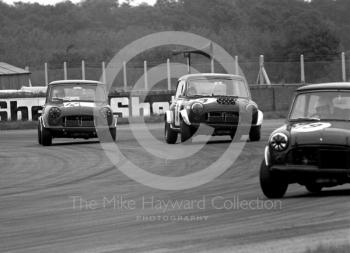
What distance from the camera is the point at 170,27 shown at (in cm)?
9300

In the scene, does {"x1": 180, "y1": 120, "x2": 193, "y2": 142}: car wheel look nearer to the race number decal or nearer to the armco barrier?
the race number decal

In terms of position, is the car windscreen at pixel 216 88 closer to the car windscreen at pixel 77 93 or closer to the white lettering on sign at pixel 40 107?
the car windscreen at pixel 77 93

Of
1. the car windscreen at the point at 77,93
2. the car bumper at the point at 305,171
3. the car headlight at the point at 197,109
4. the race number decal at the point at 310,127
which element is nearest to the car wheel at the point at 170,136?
the car headlight at the point at 197,109

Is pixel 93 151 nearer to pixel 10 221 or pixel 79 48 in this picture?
pixel 10 221

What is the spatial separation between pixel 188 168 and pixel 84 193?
348 centimetres

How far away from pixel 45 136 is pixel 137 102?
Answer: 12123mm

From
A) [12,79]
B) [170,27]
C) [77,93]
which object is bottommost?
[77,93]

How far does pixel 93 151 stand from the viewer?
65.9ft

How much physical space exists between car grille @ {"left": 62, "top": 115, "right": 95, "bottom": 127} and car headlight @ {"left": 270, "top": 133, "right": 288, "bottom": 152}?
11082 millimetres

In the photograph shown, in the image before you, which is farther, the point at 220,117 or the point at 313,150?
the point at 220,117

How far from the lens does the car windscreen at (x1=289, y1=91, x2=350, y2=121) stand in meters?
11.6

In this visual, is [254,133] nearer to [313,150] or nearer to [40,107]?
[313,150]

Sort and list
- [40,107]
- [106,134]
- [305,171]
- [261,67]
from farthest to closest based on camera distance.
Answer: [261,67] → [40,107] → [106,134] → [305,171]

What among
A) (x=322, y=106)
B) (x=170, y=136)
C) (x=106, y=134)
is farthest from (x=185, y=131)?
(x=322, y=106)
